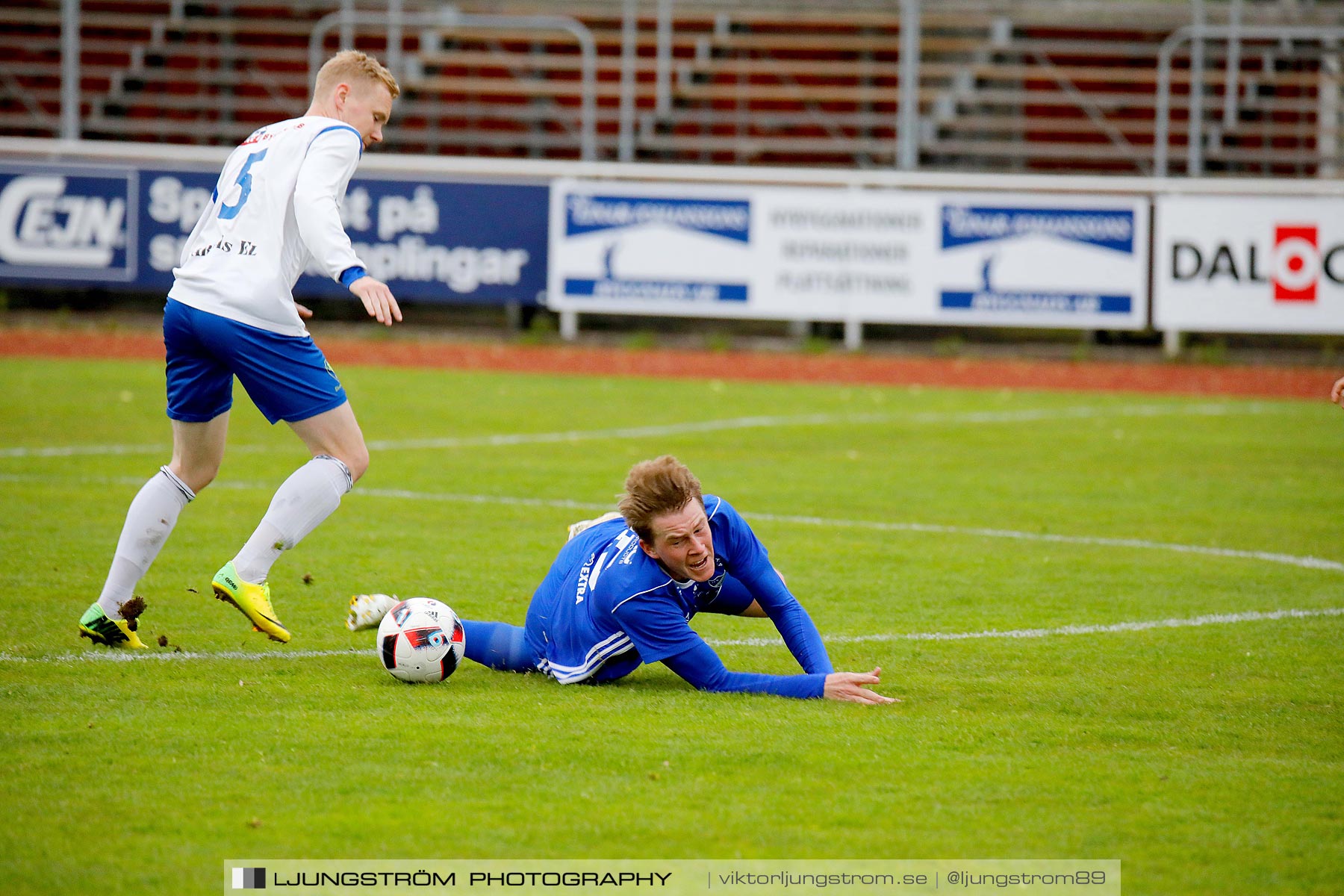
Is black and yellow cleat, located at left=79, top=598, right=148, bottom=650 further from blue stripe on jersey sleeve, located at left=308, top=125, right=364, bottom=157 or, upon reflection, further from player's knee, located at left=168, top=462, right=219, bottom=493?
blue stripe on jersey sleeve, located at left=308, top=125, right=364, bottom=157

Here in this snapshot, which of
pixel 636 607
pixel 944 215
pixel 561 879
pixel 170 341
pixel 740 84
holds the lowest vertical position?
pixel 561 879

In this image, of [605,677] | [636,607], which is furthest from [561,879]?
[605,677]

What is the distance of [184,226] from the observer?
18719 mm

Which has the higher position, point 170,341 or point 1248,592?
point 170,341

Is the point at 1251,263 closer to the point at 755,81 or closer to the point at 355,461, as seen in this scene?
the point at 755,81

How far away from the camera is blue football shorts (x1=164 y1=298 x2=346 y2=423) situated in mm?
5508

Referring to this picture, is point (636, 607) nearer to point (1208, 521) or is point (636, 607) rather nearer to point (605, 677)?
point (605, 677)

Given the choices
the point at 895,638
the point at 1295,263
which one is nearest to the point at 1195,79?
the point at 1295,263

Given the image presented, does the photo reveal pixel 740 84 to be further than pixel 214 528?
Yes

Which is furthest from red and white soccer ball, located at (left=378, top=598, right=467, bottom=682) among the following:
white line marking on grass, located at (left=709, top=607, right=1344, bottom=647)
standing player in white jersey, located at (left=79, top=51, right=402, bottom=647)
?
white line marking on grass, located at (left=709, top=607, right=1344, bottom=647)

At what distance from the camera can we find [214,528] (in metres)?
8.34

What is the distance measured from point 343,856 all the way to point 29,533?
5001mm

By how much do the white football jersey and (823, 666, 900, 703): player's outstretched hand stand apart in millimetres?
2220

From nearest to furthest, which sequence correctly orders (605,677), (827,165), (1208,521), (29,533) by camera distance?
(605,677)
(29,533)
(1208,521)
(827,165)
